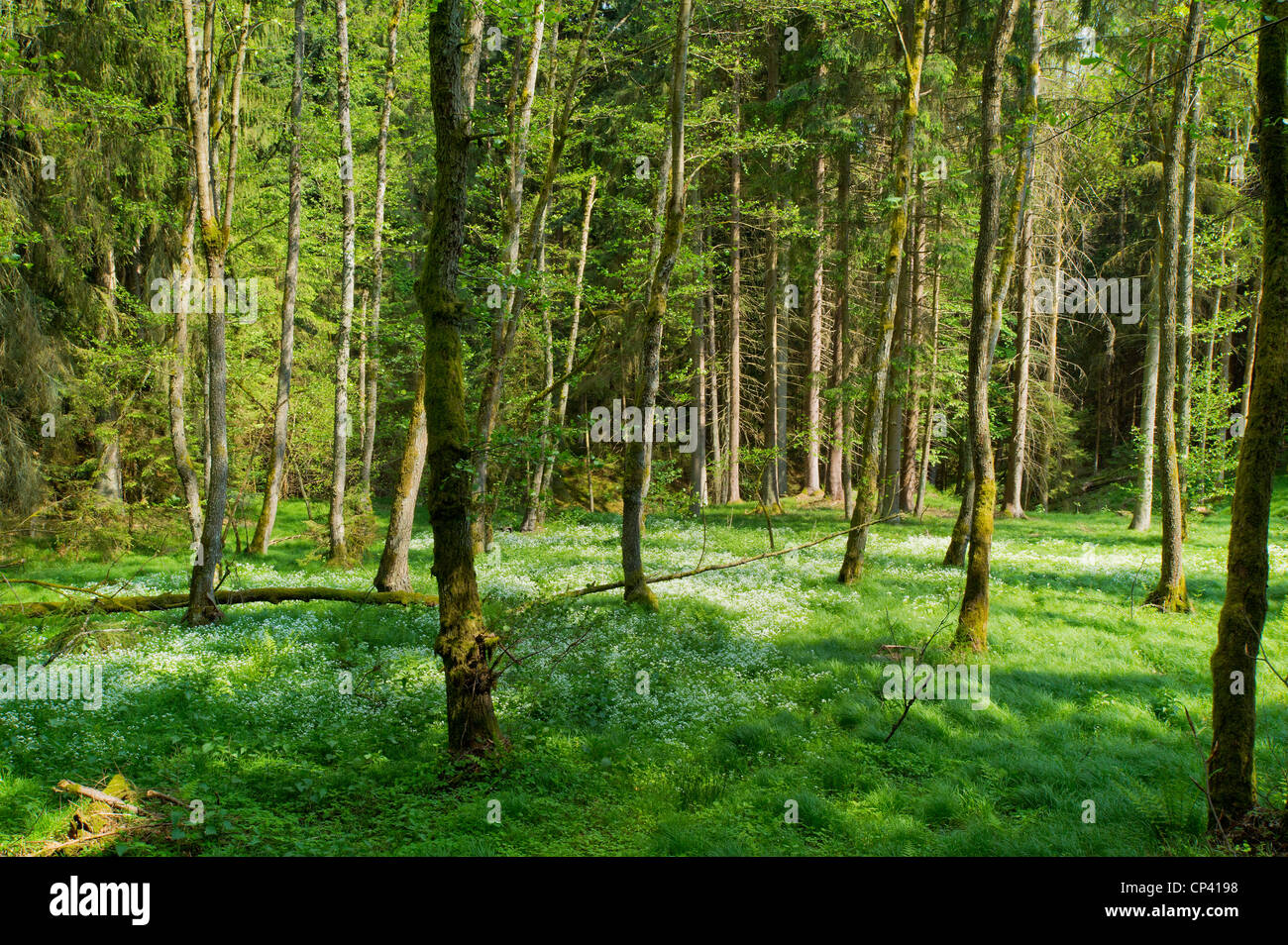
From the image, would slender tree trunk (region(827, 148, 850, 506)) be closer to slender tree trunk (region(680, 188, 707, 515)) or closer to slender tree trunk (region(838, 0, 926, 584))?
slender tree trunk (region(838, 0, 926, 584))

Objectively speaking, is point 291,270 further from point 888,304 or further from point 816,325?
point 816,325

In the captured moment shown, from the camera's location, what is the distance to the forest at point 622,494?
5797 millimetres

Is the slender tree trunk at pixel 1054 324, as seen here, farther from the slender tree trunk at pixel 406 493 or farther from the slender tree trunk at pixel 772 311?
the slender tree trunk at pixel 406 493

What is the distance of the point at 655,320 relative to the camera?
11.5 metres

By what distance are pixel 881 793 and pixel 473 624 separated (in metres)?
3.87

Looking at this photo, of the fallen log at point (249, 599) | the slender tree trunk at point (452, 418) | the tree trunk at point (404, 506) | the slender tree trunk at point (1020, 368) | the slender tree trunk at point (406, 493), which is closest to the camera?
the slender tree trunk at point (452, 418)

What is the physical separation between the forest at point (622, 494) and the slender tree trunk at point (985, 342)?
7 cm

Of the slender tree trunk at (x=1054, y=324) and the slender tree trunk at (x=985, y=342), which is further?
the slender tree trunk at (x=1054, y=324)


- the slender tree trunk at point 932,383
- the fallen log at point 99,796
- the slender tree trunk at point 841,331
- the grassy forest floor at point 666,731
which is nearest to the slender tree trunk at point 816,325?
the slender tree trunk at point 841,331

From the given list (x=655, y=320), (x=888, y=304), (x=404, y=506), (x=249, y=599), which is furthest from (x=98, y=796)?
(x=888, y=304)

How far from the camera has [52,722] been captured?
22.0ft

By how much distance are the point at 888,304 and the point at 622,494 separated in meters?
6.46

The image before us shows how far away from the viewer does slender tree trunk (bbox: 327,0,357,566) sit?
14.0 meters
